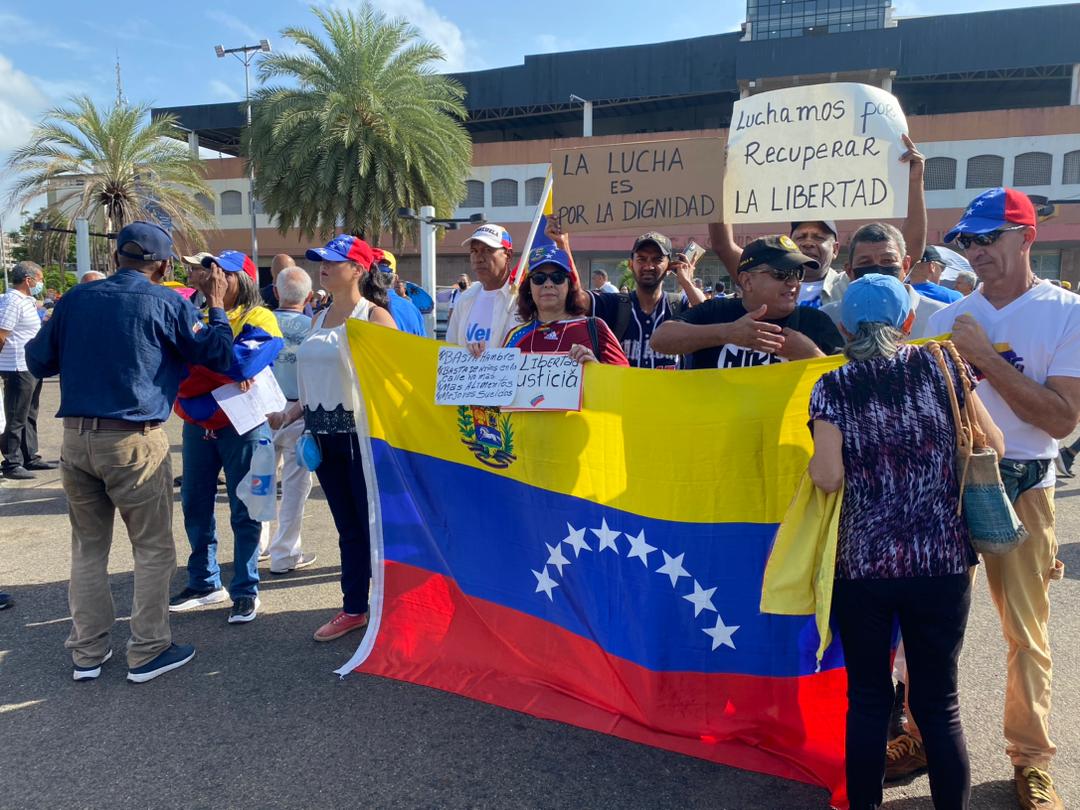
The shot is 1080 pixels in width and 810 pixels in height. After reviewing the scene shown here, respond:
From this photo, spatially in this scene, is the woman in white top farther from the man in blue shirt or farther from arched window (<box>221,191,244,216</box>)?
arched window (<box>221,191,244,216</box>)

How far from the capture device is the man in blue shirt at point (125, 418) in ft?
11.4

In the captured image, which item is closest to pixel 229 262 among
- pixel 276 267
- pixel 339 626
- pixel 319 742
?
pixel 339 626

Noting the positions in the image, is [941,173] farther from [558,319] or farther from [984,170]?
[558,319]

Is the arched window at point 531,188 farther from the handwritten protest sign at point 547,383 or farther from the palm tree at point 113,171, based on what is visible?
the handwritten protest sign at point 547,383

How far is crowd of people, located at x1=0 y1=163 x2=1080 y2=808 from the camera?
7.32ft

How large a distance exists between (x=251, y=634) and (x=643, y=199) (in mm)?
3018

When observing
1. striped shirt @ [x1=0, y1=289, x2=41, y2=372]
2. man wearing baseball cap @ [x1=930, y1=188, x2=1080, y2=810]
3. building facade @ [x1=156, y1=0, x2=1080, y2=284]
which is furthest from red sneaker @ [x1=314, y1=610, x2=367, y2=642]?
building facade @ [x1=156, y1=0, x2=1080, y2=284]

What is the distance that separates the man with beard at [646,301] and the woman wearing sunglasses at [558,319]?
0.55 m

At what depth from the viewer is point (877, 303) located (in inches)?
88.0

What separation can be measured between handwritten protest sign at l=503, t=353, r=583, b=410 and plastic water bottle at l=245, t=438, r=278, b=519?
5.56 ft

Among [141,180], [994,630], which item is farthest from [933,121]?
[994,630]

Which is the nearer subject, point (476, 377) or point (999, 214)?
point (999, 214)

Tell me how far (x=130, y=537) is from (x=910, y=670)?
3344 mm

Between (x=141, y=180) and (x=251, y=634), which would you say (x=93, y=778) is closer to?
(x=251, y=634)
